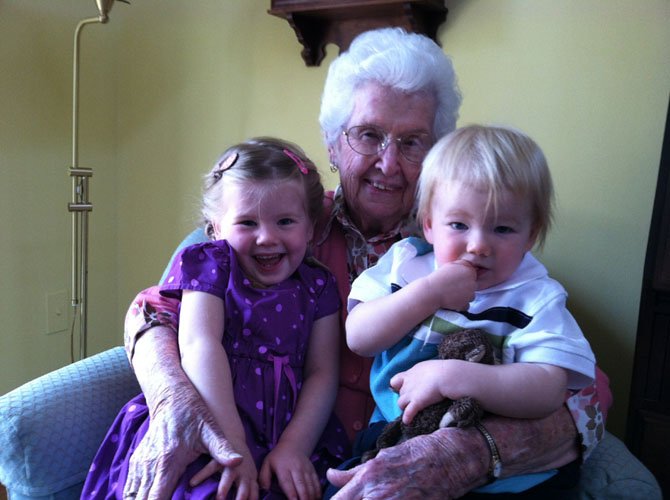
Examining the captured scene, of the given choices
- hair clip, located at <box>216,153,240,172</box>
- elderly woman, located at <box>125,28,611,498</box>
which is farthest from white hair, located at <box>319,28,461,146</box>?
hair clip, located at <box>216,153,240,172</box>

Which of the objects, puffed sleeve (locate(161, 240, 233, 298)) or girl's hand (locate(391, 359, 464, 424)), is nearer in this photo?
girl's hand (locate(391, 359, 464, 424))

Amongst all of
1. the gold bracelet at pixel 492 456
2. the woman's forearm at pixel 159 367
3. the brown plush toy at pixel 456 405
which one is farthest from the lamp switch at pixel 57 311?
the gold bracelet at pixel 492 456

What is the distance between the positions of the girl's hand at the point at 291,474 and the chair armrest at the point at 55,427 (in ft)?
1.39

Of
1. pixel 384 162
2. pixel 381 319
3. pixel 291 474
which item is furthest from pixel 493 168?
pixel 291 474

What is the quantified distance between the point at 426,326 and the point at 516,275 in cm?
19

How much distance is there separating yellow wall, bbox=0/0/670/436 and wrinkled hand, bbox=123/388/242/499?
1.27 m

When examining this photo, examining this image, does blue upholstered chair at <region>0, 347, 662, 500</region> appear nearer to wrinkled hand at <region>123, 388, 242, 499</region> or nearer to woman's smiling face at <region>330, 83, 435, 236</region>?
wrinkled hand at <region>123, 388, 242, 499</region>

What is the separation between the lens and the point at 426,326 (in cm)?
114

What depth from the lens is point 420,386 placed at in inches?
41.8

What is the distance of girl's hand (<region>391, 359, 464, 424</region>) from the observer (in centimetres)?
104

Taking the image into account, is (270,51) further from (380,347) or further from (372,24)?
(380,347)

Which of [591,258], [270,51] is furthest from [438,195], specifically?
[270,51]

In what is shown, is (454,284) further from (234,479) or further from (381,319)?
(234,479)

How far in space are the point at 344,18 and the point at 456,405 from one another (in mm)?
1489
